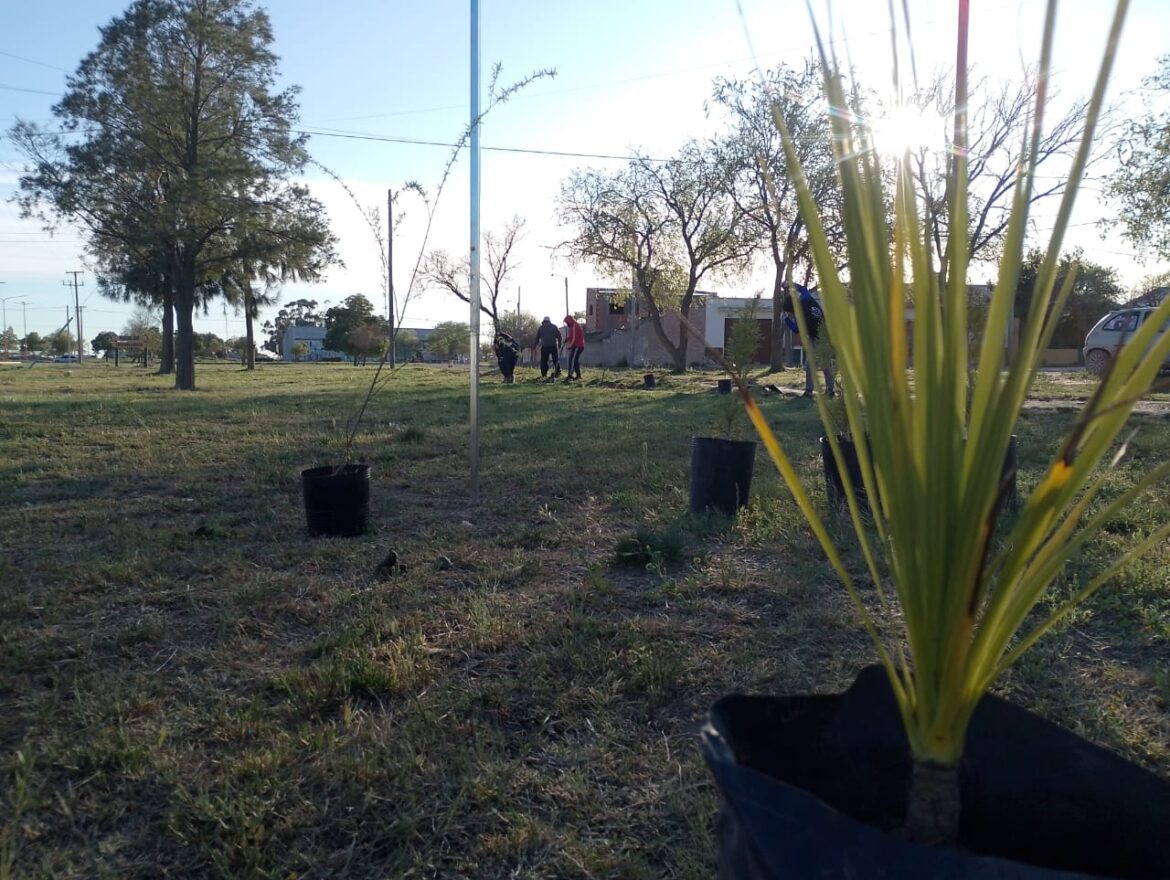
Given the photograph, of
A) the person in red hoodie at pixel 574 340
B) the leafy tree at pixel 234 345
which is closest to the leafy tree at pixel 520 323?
the person in red hoodie at pixel 574 340

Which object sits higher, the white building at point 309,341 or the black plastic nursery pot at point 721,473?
the white building at point 309,341

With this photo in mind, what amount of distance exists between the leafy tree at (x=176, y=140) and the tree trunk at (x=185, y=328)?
0.04 meters

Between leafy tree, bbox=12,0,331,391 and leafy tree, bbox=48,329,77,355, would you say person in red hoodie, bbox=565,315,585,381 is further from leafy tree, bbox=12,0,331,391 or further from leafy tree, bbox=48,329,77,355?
leafy tree, bbox=48,329,77,355

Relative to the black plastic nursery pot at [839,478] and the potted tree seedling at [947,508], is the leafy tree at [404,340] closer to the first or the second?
the black plastic nursery pot at [839,478]

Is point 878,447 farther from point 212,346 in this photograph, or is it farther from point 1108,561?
point 212,346

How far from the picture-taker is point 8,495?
545 cm

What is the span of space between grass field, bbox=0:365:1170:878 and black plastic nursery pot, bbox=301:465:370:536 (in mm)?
133

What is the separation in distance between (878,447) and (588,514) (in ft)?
13.3

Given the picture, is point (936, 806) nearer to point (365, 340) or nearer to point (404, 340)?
point (404, 340)

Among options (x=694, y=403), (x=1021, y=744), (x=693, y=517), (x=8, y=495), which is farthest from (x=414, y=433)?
(x=1021, y=744)

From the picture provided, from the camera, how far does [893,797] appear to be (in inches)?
46.9

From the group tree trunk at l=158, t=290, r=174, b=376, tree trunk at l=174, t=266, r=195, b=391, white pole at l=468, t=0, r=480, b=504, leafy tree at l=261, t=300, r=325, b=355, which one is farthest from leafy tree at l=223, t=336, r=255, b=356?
white pole at l=468, t=0, r=480, b=504

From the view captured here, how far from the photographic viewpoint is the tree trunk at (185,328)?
57.8 feet

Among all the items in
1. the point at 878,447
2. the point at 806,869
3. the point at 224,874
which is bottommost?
the point at 224,874
